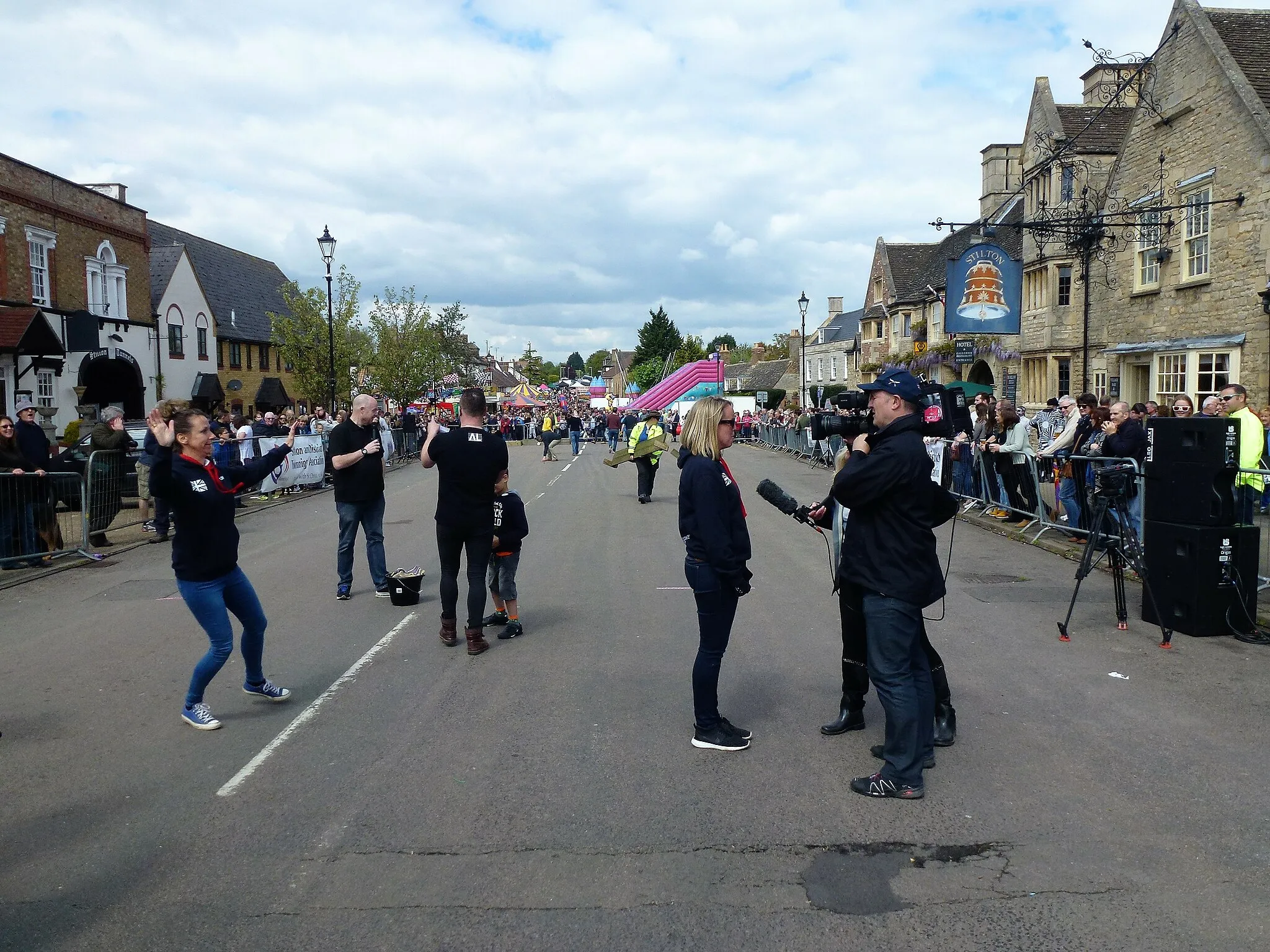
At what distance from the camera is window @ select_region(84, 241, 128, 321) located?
100 ft

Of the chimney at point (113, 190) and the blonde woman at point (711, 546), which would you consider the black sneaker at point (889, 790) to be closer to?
the blonde woman at point (711, 546)

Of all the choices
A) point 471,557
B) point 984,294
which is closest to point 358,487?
point 471,557

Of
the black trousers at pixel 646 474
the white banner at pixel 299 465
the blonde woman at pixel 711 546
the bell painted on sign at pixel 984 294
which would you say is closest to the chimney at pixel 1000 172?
the bell painted on sign at pixel 984 294

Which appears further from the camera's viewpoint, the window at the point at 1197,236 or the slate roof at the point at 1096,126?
the slate roof at the point at 1096,126

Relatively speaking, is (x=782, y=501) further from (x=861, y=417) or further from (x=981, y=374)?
(x=981, y=374)

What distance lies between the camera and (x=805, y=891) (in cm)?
379

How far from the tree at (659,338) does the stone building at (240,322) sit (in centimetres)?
6515

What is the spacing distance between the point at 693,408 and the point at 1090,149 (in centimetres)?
2736

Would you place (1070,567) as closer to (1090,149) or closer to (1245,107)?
(1245,107)

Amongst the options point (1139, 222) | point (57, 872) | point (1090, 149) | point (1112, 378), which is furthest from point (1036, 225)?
point (57, 872)

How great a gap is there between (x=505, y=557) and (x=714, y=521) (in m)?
3.22

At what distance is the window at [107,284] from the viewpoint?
100 ft

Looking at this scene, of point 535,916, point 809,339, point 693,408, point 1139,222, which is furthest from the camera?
point 809,339

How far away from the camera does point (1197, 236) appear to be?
20.3 m
